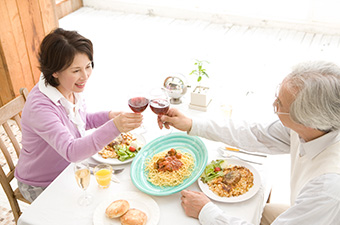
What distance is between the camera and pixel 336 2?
16.5 ft

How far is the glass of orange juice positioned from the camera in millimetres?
1663

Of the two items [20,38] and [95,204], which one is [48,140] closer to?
[95,204]

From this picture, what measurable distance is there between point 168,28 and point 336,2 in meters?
2.37

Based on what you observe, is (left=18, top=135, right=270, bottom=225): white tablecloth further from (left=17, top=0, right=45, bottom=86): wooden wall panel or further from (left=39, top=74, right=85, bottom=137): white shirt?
(left=17, top=0, right=45, bottom=86): wooden wall panel

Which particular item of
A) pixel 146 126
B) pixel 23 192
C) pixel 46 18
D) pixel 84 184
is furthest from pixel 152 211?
pixel 46 18

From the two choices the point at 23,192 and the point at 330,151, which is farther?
the point at 23,192

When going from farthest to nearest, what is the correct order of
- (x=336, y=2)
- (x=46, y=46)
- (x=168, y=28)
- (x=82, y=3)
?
(x=82, y=3)
(x=168, y=28)
(x=336, y=2)
(x=46, y=46)

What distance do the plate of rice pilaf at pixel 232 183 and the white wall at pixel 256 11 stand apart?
4.10 metres

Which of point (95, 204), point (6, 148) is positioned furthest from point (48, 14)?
point (95, 204)

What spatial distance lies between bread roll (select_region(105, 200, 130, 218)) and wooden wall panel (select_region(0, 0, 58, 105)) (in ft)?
7.35

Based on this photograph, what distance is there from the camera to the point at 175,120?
195 cm

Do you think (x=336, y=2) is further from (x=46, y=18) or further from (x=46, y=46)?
(x=46, y=46)

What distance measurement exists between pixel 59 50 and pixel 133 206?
0.83m

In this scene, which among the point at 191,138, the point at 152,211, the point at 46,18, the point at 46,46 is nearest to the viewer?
the point at 152,211
